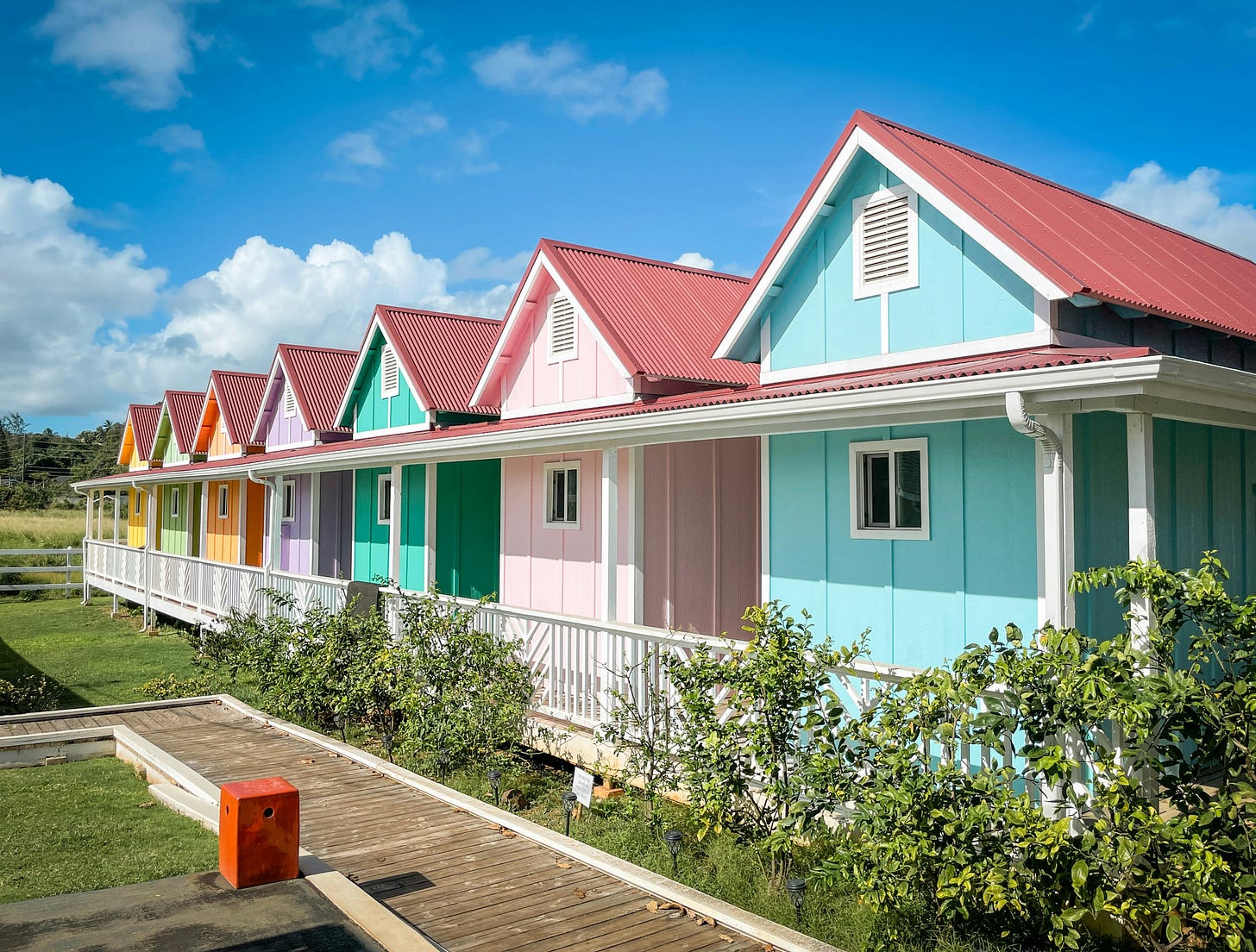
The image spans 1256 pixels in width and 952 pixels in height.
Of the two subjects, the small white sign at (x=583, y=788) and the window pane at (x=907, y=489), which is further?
the window pane at (x=907, y=489)

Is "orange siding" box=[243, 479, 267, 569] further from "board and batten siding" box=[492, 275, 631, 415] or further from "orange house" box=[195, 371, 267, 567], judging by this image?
"board and batten siding" box=[492, 275, 631, 415]

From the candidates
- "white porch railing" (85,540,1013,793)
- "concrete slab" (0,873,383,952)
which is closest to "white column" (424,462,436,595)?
"white porch railing" (85,540,1013,793)

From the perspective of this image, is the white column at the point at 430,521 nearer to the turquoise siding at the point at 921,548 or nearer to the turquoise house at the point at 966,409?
the turquoise house at the point at 966,409

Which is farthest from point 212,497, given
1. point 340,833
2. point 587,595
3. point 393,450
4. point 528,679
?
point 340,833

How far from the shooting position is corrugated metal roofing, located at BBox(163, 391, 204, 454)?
3247 cm

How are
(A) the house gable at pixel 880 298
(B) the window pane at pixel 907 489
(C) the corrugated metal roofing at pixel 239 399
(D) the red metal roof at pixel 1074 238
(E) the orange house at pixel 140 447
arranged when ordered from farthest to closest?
(E) the orange house at pixel 140 447
(C) the corrugated metal roofing at pixel 239 399
(A) the house gable at pixel 880 298
(B) the window pane at pixel 907 489
(D) the red metal roof at pixel 1074 238

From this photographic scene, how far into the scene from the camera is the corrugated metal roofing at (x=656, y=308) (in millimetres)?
13828

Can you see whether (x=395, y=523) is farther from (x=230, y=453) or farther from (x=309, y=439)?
(x=230, y=453)

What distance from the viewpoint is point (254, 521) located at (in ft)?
84.8

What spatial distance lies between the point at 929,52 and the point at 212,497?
21.8 meters

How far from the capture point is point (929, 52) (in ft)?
53.0

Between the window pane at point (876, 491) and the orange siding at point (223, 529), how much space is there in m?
20.3

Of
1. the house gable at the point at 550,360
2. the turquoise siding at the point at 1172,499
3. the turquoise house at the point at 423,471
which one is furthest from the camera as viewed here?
the turquoise house at the point at 423,471

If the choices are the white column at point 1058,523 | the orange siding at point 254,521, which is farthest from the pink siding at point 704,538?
the orange siding at point 254,521
